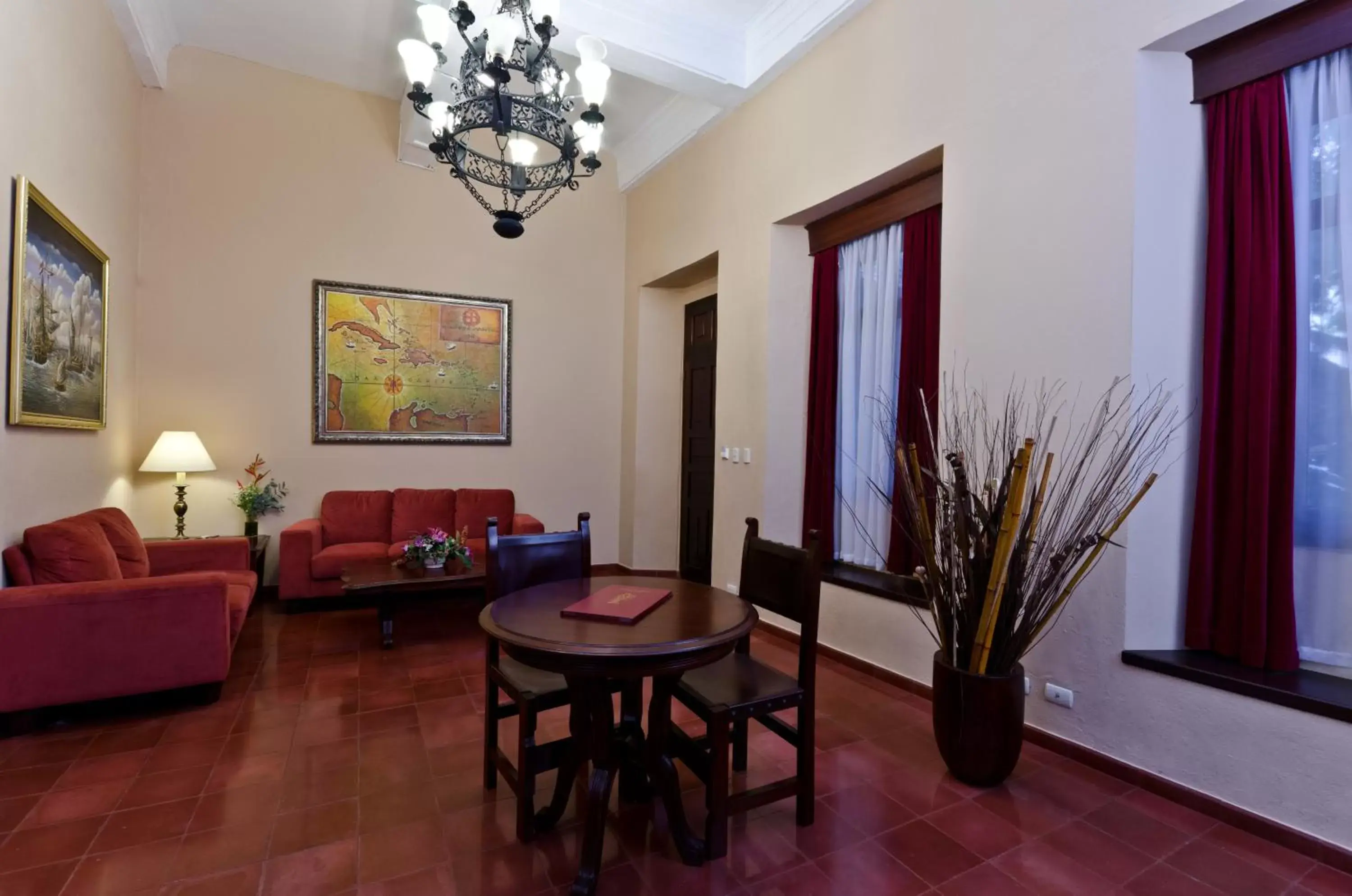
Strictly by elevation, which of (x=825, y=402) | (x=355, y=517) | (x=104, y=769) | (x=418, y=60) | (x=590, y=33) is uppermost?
(x=590, y=33)

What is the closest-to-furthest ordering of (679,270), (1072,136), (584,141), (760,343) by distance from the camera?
1. (1072,136)
2. (584,141)
3. (760,343)
4. (679,270)

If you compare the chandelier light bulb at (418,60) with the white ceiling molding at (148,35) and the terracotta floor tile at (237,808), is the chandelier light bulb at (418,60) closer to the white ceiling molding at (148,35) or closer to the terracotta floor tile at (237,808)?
the white ceiling molding at (148,35)

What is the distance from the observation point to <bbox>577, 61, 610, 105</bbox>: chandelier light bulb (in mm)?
2783

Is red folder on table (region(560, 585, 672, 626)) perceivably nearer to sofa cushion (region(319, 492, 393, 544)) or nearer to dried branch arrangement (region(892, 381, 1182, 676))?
dried branch arrangement (region(892, 381, 1182, 676))

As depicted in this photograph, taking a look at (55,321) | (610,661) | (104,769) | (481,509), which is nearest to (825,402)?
(610,661)

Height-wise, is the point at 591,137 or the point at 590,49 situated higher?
the point at 590,49

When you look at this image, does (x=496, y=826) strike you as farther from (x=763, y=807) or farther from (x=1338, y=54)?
(x=1338, y=54)

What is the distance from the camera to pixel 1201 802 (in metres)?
2.20

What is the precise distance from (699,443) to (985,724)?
357 centimetres

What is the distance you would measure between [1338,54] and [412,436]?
18.1ft

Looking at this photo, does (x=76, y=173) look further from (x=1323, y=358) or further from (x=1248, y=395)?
(x=1323, y=358)

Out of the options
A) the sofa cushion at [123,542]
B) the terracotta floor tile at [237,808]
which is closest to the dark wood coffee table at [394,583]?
the sofa cushion at [123,542]

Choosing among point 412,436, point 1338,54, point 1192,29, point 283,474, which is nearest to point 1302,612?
point 1338,54

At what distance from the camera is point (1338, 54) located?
2.15 m
